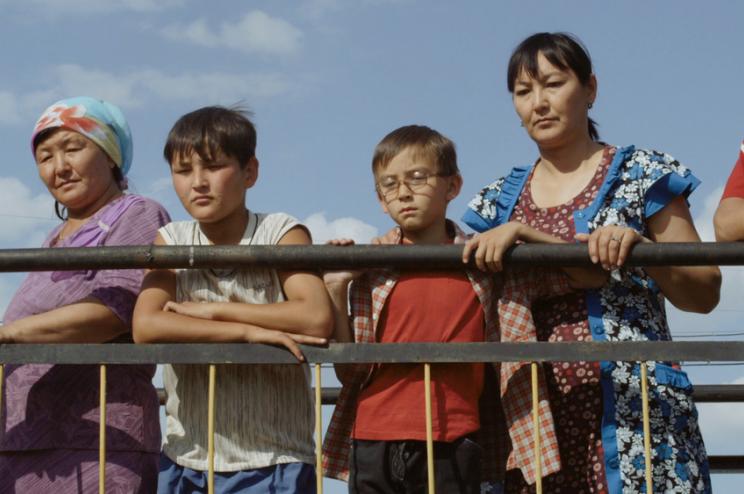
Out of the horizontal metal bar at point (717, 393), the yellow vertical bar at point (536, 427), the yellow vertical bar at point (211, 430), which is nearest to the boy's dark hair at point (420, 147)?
the yellow vertical bar at point (536, 427)

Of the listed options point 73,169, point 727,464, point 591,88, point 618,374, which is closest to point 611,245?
point 618,374

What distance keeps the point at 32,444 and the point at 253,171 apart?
3.45 feet

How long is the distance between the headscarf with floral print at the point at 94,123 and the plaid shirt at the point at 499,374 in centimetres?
101

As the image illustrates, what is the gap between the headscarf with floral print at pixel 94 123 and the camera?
13.7 ft

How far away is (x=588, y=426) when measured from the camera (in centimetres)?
359

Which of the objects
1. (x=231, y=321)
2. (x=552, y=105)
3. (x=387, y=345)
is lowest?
(x=387, y=345)

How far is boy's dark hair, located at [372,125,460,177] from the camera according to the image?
151 inches

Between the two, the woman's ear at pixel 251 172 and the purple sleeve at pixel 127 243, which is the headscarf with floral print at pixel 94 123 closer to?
the purple sleeve at pixel 127 243

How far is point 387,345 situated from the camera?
3.43 metres

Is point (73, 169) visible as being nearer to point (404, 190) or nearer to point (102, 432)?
point (102, 432)

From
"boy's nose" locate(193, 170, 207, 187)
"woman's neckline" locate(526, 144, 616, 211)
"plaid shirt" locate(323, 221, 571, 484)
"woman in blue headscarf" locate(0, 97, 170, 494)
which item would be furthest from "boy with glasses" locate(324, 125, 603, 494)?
"woman in blue headscarf" locate(0, 97, 170, 494)

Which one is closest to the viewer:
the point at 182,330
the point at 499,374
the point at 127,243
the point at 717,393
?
the point at 182,330

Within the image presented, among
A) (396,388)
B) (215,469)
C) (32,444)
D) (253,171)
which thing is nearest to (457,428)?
(396,388)

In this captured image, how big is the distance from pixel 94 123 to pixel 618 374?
6.12 ft
